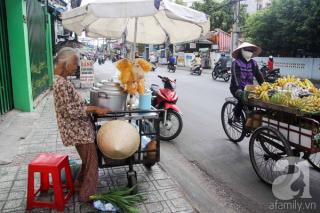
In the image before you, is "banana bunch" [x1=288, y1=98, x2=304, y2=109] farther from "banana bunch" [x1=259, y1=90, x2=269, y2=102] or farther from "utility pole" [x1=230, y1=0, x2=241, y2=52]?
"utility pole" [x1=230, y1=0, x2=241, y2=52]

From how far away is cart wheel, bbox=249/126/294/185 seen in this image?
4.14m

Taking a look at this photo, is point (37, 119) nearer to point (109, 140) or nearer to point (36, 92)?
point (36, 92)

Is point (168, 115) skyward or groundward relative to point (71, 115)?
groundward

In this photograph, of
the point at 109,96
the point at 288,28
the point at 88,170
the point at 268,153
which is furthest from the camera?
the point at 288,28

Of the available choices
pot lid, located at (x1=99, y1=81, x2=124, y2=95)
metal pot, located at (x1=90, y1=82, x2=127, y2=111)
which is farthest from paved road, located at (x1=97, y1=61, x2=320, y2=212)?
pot lid, located at (x1=99, y1=81, x2=124, y2=95)

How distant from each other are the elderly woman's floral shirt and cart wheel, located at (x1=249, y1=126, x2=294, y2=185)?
218cm

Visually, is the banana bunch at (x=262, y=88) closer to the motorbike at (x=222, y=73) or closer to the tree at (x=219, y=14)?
the motorbike at (x=222, y=73)

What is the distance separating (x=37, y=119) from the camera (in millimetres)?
7656

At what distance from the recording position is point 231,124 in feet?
19.8

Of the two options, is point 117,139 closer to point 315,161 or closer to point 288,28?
point 315,161

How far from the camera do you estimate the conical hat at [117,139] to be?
11.3ft

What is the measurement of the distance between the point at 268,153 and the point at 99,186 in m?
2.29

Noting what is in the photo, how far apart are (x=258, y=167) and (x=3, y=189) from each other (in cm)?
330

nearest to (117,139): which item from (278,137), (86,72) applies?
(278,137)
